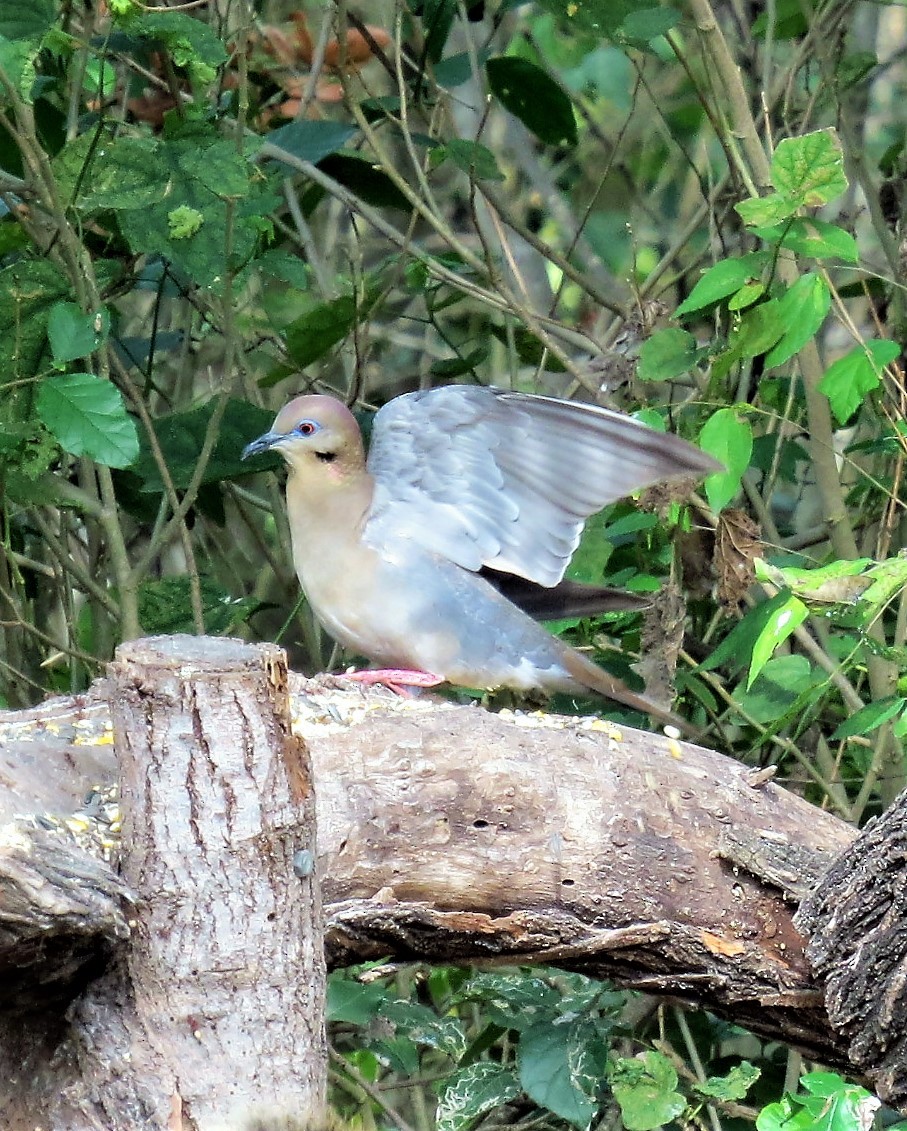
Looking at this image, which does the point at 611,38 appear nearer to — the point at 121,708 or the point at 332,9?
the point at 332,9

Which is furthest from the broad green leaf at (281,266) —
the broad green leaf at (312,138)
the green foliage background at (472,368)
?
the broad green leaf at (312,138)

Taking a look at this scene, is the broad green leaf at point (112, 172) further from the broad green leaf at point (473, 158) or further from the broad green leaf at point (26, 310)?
the broad green leaf at point (473, 158)

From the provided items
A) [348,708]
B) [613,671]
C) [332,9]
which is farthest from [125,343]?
[348,708]

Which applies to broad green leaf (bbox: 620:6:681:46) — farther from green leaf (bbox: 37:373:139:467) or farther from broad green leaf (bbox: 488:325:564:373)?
green leaf (bbox: 37:373:139:467)

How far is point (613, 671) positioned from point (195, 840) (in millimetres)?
1725

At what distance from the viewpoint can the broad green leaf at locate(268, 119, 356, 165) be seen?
3.65 meters

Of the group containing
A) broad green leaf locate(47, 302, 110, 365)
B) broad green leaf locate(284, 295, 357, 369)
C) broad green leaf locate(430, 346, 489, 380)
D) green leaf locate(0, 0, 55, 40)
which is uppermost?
green leaf locate(0, 0, 55, 40)

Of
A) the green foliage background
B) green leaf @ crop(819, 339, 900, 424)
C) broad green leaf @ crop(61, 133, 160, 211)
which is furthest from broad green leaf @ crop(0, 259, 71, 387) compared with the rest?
green leaf @ crop(819, 339, 900, 424)

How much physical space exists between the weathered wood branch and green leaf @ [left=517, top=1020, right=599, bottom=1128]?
0.91ft

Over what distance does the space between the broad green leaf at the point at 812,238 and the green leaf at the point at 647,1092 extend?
1.34 meters

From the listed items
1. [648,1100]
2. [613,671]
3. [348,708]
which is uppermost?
[348,708]

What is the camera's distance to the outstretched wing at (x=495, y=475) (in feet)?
10.0

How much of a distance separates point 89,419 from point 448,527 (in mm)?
785

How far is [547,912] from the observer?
2.39m
